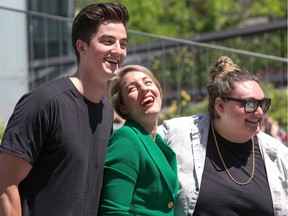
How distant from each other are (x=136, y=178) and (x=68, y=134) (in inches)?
18.2

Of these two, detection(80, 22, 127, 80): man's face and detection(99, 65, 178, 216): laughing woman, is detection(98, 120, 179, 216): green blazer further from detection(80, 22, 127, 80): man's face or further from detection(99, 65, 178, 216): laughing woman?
detection(80, 22, 127, 80): man's face

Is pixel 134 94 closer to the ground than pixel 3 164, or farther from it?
farther from it

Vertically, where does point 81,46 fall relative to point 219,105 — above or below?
above

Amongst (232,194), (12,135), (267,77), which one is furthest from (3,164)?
(267,77)

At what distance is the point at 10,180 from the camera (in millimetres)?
2775

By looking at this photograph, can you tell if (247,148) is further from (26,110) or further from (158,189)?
(26,110)

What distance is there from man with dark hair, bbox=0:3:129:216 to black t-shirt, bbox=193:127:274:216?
2.33 feet

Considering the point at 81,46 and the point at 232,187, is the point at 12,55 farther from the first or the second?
the point at 81,46

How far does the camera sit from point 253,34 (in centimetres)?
1152

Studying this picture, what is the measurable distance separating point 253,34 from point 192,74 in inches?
99.4

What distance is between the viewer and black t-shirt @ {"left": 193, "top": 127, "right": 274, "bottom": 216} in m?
3.49

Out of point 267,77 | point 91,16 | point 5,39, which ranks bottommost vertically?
point 267,77

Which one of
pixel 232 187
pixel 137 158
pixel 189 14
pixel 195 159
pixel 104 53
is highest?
pixel 104 53

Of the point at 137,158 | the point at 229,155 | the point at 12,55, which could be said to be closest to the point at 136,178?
the point at 137,158
